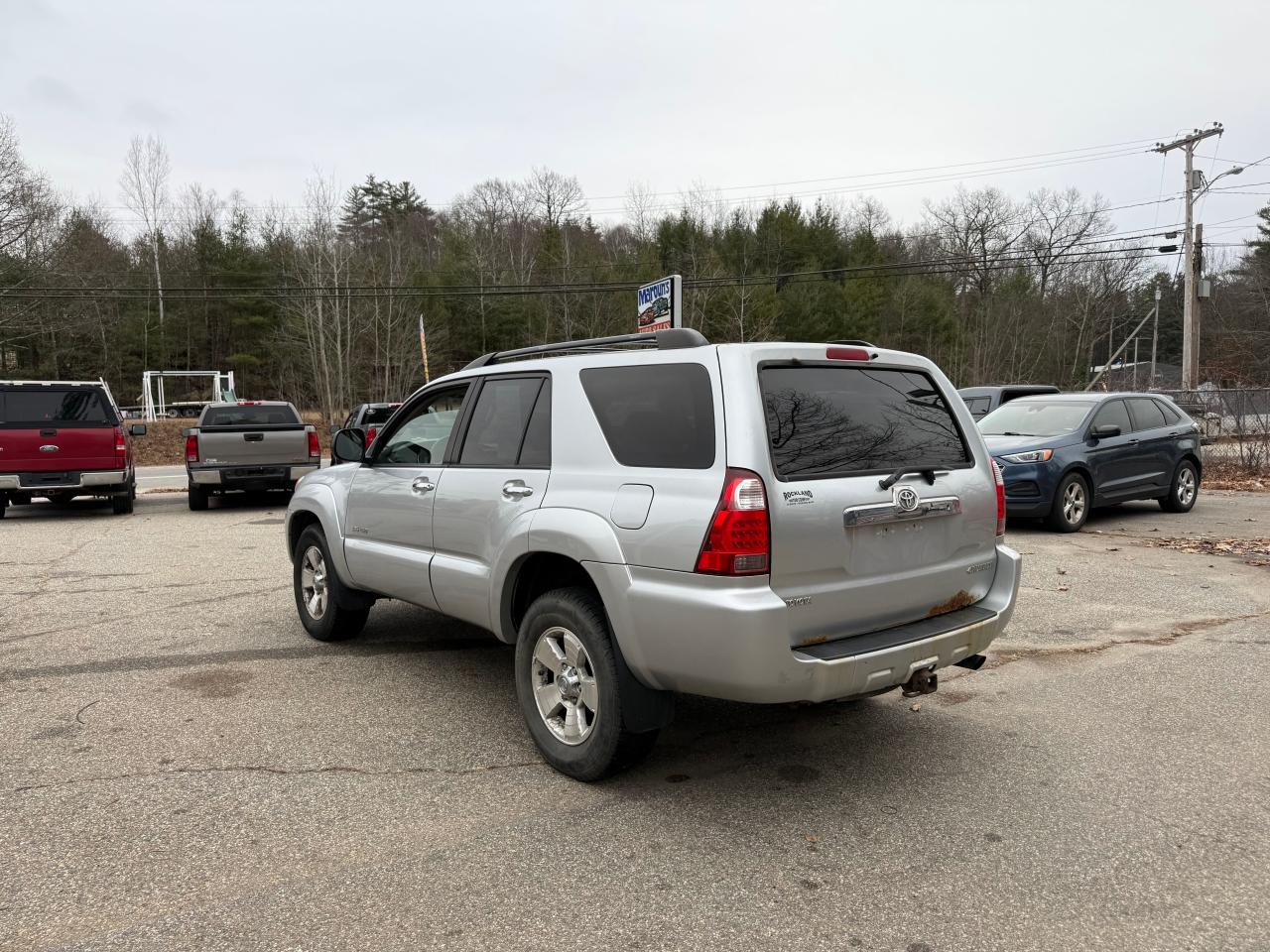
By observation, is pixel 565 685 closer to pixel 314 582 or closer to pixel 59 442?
pixel 314 582

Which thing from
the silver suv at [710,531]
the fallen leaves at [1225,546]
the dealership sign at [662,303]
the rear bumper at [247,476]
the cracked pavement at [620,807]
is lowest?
the fallen leaves at [1225,546]

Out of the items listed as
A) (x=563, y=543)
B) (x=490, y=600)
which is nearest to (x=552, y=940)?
(x=563, y=543)

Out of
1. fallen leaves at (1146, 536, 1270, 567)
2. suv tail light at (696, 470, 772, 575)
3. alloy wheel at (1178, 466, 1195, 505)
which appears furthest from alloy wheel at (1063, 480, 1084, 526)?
suv tail light at (696, 470, 772, 575)

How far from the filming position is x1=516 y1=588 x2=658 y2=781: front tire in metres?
3.53

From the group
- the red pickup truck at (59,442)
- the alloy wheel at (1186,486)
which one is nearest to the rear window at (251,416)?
the red pickup truck at (59,442)

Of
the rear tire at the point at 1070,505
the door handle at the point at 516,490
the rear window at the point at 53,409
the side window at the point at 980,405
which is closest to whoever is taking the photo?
the door handle at the point at 516,490

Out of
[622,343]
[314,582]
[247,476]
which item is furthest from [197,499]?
[622,343]

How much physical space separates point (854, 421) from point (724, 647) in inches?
44.6

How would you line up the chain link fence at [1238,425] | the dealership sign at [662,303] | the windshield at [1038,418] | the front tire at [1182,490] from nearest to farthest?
the windshield at [1038,418], the dealership sign at [662,303], the front tire at [1182,490], the chain link fence at [1238,425]

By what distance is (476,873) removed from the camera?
3.02m

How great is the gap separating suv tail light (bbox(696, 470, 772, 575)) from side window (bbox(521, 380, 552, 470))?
1.06 m

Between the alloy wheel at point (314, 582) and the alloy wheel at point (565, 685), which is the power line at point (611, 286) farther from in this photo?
the alloy wheel at point (565, 685)

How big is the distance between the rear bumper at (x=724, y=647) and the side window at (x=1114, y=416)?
8.84 m

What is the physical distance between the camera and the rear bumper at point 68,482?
41.3 ft
